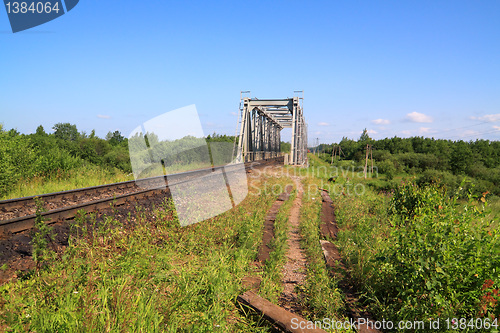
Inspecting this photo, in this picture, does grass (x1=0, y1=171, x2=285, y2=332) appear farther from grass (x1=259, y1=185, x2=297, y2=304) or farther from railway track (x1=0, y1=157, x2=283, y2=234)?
railway track (x1=0, y1=157, x2=283, y2=234)

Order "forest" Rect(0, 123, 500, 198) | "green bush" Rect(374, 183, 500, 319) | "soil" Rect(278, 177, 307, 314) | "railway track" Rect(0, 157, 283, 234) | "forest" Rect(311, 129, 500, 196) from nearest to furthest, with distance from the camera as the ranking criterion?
1. "green bush" Rect(374, 183, 500, 319)
2. "soil" Rect(278, 177, 307, 314)
3. "railway track" Rect(0, 157, 283, 234)
4. "forest" Rect(0, 123, 500, 198)
5. "forest" Rect(311, 129, 500, 196)

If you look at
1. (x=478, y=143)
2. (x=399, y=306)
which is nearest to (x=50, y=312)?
(x=399, y=306)

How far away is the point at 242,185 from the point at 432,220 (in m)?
9.76

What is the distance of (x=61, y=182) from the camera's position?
401 inches

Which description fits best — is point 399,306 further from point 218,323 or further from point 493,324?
point 218,323

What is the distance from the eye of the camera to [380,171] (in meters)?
51.5

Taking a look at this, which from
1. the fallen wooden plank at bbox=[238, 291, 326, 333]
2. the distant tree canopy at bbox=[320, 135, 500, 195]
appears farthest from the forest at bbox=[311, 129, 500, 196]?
the fallen wooden plank at bbox=[238, 291, 326, 333]

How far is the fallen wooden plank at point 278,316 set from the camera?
2.63 meters

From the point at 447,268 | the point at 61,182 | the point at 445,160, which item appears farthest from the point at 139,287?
the point at 445,160

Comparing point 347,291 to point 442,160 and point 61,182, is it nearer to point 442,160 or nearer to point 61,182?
point 61,182

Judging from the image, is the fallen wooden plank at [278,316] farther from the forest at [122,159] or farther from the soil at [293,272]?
the forest at [122,159]

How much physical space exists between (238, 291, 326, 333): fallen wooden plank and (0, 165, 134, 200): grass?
827 centimetres

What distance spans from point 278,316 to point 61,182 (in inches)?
406

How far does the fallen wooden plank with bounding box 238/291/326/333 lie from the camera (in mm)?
2634
